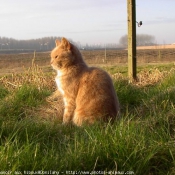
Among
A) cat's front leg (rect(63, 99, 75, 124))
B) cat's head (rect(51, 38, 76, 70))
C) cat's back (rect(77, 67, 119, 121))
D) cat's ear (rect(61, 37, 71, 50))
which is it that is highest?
cat's ear (rect(61, 37, 71, 50))

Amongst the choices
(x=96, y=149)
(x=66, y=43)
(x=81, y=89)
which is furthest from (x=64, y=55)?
(x=96, y=149)

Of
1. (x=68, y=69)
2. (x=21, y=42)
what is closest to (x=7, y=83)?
(x=68, y=69)

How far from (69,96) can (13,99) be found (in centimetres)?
157

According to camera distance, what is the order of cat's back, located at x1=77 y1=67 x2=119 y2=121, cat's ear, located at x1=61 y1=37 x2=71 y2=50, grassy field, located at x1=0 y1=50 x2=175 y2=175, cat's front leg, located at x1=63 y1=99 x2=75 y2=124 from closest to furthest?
1. grassy field, located at x1=0 y1=50 x2=175 y2=175
2. cat's back, located at x1=77 y1=67 x2=119 y2=121
3. cat's front leg, located at x1=63 y1=99 x2=75 y2=124
4. cat's ear, located at x1=61 y1=37 x2=71 y2=50

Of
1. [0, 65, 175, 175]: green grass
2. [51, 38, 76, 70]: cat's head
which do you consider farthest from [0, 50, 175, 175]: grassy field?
[51, 38, 76, 70]: cat's head

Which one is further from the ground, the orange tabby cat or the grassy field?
the orange tabby cat

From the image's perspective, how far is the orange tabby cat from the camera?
427 centimetres

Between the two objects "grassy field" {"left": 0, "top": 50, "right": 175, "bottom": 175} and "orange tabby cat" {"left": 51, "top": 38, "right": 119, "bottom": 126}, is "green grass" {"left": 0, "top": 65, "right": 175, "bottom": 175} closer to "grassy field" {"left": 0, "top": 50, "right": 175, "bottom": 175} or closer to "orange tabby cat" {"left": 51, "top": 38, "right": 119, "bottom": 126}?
"grassy field" {"left": 0, "top": 50, "right": 175, "bottom": 175}

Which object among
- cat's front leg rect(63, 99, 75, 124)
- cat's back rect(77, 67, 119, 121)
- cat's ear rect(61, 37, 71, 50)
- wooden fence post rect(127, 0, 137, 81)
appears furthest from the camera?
wooden fence post rect(127, 0, 137, 81)

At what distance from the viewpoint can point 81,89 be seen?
14.8 ft

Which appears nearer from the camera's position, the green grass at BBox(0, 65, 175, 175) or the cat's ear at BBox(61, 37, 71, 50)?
the green grass at BBox(0, 65, 175, 175)

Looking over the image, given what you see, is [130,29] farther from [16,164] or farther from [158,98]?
[16,164]

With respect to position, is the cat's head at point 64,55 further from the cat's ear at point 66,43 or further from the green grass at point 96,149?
the green grass at point 96,149

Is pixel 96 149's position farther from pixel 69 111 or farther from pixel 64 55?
pixel 64 55
